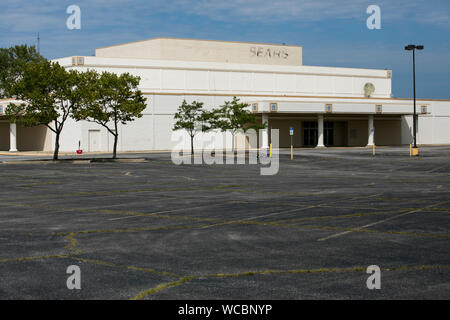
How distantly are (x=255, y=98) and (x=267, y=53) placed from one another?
13.0m

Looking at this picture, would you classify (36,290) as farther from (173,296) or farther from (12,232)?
(12,232)

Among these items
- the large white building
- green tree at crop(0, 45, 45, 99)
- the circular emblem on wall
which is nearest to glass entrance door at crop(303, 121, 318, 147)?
the large white building

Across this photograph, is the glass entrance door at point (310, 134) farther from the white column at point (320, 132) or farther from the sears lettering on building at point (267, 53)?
the sears lettering on building at point (267, 53)

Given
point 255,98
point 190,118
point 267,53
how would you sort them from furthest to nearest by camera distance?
Answer: point 267,53 < point 255,98 < point 190,118

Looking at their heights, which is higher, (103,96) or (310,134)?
(103,96)

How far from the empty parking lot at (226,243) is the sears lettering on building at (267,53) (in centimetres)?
6155

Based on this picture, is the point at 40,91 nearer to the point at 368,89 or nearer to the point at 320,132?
the point at 320,132

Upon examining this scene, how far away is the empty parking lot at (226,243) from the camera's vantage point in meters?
7.09

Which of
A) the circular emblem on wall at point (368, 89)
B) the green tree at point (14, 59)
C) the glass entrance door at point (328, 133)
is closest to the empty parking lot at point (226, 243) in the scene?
the glass entrance door at point (328, 133)

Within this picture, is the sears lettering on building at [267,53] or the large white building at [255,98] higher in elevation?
the sears lettering on building at [267,53]

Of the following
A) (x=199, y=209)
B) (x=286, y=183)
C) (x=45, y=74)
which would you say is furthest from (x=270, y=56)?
(x=199, y=209)

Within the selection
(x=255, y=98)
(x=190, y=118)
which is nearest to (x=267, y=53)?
(x=255, y=98)

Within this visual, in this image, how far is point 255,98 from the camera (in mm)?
69750

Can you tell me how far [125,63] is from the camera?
225 ft
